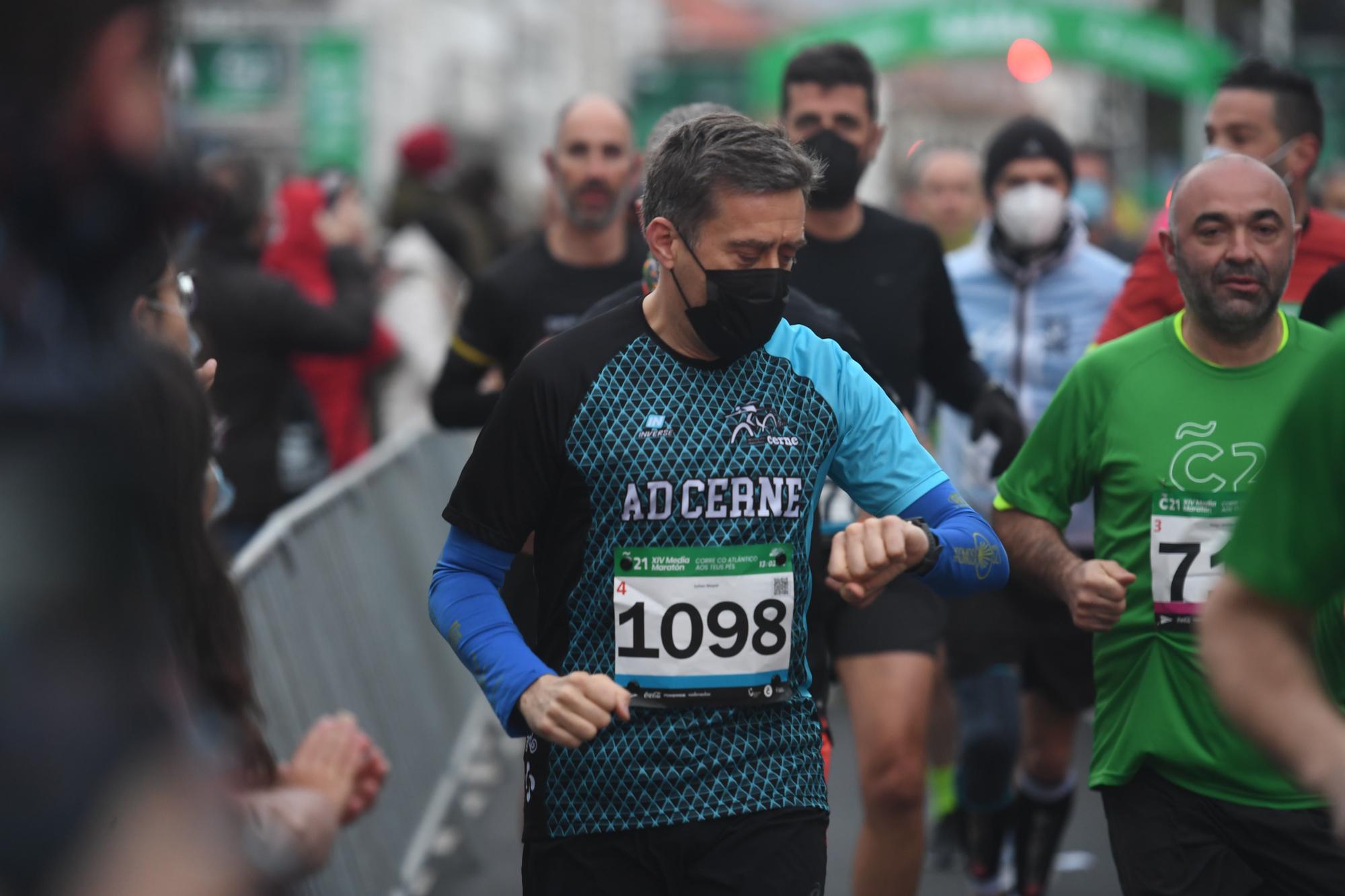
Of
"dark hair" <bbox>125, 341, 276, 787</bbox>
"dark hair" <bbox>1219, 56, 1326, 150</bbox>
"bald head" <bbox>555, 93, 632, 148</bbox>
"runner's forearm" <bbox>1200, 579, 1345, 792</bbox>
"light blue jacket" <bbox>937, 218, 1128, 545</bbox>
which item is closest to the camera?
"dark hair" <bbox>125, 341, 276, 787</bbox>

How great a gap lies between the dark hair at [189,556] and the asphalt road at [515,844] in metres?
4.10

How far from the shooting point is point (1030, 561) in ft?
14.2

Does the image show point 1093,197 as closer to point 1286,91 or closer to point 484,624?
point 1286,91

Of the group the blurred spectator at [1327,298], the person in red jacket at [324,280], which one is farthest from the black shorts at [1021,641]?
the person in red jacket at [324,280]

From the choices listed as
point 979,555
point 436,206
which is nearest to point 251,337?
point 436,206

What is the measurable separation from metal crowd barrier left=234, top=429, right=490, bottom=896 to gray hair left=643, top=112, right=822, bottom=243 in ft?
5.74

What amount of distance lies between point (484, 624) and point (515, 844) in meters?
4.26

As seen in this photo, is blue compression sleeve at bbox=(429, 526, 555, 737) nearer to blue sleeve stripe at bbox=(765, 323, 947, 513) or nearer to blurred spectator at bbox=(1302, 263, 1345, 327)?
blue sleeve stripe at bbox=(765, 323, 947, 513)

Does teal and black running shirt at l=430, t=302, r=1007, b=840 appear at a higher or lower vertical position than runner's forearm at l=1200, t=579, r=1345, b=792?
lower

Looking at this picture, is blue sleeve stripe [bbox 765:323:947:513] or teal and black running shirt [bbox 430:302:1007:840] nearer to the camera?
teal and black running shirt [bbox 430:302:1007:840]

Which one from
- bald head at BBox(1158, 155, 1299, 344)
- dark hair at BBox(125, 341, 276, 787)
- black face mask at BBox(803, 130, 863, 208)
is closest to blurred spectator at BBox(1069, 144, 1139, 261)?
black face mask at BBox(803, 130, 863, 208)

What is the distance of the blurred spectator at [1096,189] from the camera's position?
10.9 m

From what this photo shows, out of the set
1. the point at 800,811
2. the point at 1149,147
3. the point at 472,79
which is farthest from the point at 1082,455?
the point at 1149,147

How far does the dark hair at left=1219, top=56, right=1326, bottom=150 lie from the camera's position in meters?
5.76
